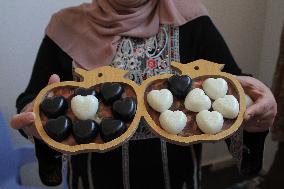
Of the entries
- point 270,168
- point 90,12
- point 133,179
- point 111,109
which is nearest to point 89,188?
point 133,179

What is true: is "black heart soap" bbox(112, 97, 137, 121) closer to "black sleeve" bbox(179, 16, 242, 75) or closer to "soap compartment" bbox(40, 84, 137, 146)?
"soap compartment" bbox(40, 84, 137, 146)

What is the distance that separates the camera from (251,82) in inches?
25.5

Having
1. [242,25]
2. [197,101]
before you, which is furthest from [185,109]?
[242,25]

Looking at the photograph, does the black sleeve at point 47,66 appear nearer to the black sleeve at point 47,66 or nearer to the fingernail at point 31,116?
the black sleeve at point 47,66

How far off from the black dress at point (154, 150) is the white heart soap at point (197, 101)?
160 mm

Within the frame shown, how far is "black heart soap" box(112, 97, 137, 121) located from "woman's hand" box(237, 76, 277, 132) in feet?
0.57

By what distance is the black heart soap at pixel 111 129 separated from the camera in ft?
1.74

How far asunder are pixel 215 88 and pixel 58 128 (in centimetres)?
24

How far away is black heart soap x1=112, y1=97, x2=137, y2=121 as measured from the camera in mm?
547

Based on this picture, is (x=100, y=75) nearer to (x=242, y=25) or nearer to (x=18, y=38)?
(x=18, y=38)

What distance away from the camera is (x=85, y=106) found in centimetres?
56

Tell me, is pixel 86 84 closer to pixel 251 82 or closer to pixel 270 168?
pixel 251 82

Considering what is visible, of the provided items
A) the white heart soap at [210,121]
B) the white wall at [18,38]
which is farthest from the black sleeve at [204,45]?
the white wall at [18,38]

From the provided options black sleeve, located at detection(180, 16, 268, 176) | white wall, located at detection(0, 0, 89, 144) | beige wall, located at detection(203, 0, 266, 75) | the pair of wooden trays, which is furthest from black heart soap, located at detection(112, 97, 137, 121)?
beige wall, located at detection(203, 0, 266, 75)
